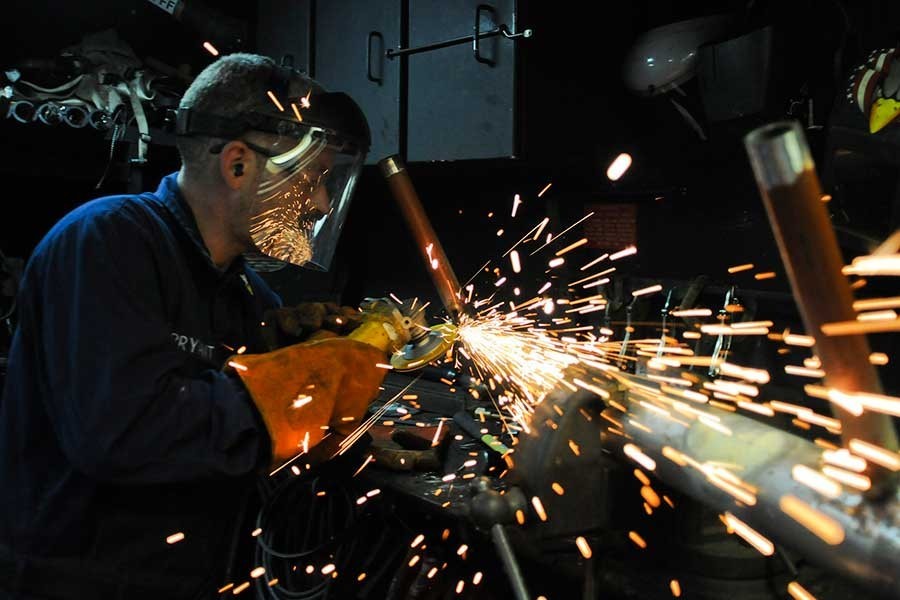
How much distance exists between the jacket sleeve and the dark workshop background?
1319 mm

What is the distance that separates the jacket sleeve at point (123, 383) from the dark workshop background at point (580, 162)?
4.33 feet

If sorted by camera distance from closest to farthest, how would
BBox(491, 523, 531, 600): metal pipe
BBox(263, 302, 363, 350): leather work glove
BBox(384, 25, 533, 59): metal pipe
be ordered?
BBox(491, 523, 531, 600): metal pipe → BBox(263, 302, 363, 350): leather work glove → BBox(384, 25, 533, 59): metal pipe

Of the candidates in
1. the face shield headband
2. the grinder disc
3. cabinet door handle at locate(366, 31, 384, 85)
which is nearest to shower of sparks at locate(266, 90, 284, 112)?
the face shield headband

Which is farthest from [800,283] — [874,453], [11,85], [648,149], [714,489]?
[11,85]

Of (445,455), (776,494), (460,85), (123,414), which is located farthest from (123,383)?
(460,85)

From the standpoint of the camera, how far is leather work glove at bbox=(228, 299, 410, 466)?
1428 millimetres

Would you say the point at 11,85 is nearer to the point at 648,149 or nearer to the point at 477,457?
the point at 477,457

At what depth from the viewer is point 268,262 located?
1.93 meters

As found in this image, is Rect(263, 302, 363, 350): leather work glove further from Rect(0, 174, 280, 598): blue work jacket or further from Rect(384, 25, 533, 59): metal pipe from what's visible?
Rect(384, 25, 533, 59): metal pipe

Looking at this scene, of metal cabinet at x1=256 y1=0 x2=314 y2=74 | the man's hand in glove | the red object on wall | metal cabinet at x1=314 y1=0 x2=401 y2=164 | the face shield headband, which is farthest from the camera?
metal cabinet at x1=256 y1=0 x2=314 y2=74

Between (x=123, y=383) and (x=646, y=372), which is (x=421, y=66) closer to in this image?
(x=646, y=372)

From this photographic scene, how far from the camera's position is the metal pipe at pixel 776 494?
2.53 ft

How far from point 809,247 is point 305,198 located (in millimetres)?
1252

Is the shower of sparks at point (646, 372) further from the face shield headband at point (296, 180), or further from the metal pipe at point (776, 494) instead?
the face shield headband at point (296, 180)
